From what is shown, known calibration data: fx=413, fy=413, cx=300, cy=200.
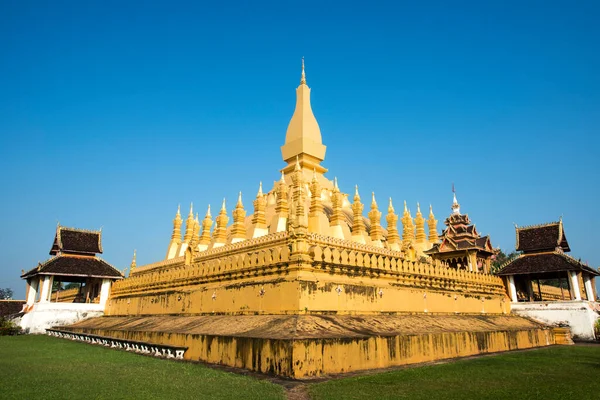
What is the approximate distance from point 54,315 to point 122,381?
65.2 ft

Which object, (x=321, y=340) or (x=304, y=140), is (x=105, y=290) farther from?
(x=321, y=340)

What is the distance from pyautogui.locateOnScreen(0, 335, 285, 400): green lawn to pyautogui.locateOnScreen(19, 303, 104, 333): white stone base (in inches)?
584

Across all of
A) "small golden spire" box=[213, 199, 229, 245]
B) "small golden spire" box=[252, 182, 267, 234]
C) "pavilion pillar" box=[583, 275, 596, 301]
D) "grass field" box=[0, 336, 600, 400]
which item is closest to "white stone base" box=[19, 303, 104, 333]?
"small golden spire" box=[213, 199, 229, 245]

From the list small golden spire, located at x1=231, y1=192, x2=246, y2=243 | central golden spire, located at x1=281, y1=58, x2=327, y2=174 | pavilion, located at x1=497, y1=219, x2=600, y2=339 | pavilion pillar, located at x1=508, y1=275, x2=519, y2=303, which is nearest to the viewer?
pavilion, located at x1=497, y1=219, x2=600, y2=339

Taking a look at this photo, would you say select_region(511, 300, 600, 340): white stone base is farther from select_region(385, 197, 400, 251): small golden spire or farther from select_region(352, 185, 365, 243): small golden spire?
select_region(352, 185, 365, 243): small golden spire

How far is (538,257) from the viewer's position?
2197cm

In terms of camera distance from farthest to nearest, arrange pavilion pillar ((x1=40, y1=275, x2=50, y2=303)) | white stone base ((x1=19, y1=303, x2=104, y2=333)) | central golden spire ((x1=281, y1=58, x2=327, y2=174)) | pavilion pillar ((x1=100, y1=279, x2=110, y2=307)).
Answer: central golden spire ((x1=281, y1=58, x2=327, y2=174)), pavilion pillar ((x1=100, y1=279, x2=110, y2=307)), pavilion pillar ((x1=40, y1=275, x2=50, y2=303)), white stone base ((x1=19, y1=303, x2=104, y2=333))

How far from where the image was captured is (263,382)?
23.9 ft

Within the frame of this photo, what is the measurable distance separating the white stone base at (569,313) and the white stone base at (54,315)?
2355 centimetres

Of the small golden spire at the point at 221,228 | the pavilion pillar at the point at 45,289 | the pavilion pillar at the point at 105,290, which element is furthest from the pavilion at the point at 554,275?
the pavilion pillar at the point at 45,289

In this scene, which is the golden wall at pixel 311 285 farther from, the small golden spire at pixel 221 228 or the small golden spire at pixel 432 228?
the small golden spire at pixel 432 228

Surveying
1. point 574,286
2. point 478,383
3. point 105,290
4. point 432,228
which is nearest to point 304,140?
point 432,228

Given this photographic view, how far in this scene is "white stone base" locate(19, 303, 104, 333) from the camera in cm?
2314

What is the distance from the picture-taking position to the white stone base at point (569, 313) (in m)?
19.2
